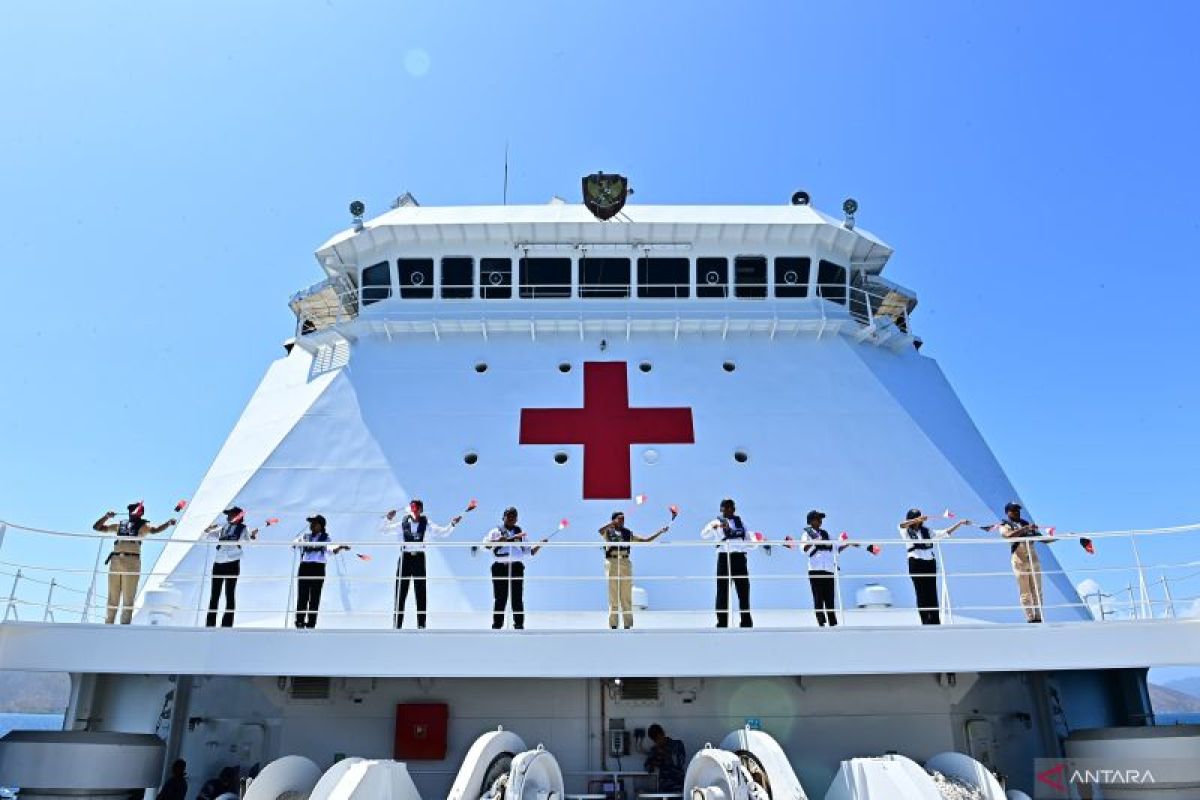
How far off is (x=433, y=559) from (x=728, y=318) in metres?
4.15

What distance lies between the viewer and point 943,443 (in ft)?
30.9

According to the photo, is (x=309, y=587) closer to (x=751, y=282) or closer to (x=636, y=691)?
(x=636, y=691)

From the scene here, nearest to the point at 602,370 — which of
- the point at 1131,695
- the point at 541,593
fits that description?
the point at 541,593

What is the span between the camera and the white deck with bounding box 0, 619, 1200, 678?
6.12 meters

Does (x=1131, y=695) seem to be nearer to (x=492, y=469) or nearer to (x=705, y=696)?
(x=705, y=696)

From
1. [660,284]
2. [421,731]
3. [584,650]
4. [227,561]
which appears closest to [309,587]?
[227,561]

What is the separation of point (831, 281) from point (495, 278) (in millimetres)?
3909

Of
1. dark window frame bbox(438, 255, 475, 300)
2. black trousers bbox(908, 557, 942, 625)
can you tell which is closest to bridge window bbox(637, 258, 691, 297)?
dark window frame bbox(438, 255, 475, 300)

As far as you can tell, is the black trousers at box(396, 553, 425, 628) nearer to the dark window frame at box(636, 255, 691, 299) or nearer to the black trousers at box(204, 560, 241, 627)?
the black trousers at box(204, 560, 241, 627)

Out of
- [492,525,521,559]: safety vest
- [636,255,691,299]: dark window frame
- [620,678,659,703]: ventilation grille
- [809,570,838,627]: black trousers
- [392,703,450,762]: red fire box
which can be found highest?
[636,255,691,299]: dark window frame

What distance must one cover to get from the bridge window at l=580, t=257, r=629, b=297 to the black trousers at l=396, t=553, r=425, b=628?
4148 millimetres

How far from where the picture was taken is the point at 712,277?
10359 millimetres

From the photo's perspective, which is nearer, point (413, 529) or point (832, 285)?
point (413, 529)

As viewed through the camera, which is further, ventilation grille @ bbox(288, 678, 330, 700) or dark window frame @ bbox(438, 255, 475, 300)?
dark window frame @ bbox(438, 255, 475, 300)
